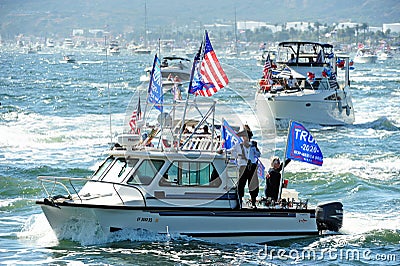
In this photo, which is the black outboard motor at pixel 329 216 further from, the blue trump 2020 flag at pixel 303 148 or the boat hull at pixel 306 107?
the boat hull at pixel 306 107

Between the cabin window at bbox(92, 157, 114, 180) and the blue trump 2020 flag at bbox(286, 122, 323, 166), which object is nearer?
the cabin window at bbox(92, 157, 114, 180)

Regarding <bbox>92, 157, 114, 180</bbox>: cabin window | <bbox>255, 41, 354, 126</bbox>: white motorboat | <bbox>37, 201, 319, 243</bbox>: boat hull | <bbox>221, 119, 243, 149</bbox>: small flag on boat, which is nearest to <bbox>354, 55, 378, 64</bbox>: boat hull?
<bbox>255, 41, 354, 126</bbox>: white motorboat

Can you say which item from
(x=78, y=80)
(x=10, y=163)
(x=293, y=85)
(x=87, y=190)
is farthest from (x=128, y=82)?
(x=87, y=190)

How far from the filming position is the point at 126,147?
867 inches

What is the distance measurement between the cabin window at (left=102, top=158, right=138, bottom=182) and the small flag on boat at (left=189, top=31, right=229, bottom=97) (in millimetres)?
2356

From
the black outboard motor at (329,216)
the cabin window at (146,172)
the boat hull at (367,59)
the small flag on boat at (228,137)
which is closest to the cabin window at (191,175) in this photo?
the cabin window at (146,172)

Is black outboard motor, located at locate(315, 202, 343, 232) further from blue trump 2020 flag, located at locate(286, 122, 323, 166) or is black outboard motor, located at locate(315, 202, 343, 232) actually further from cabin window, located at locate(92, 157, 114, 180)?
cabin window, located at locate(92, 157, 114, 180)

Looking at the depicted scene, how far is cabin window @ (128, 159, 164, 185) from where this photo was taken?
70.9 feet

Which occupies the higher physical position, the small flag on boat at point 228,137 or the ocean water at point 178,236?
the small flag on boat at point 228,137

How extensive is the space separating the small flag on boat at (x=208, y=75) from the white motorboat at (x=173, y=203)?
2.04 feet

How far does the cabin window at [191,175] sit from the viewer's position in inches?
854

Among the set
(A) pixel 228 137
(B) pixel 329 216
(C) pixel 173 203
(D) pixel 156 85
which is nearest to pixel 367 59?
(B) pixel 329 216

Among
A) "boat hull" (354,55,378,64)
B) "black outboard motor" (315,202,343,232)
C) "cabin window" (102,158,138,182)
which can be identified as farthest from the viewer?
"boat hull" (354,55,378,64)

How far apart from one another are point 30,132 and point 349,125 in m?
18.8
